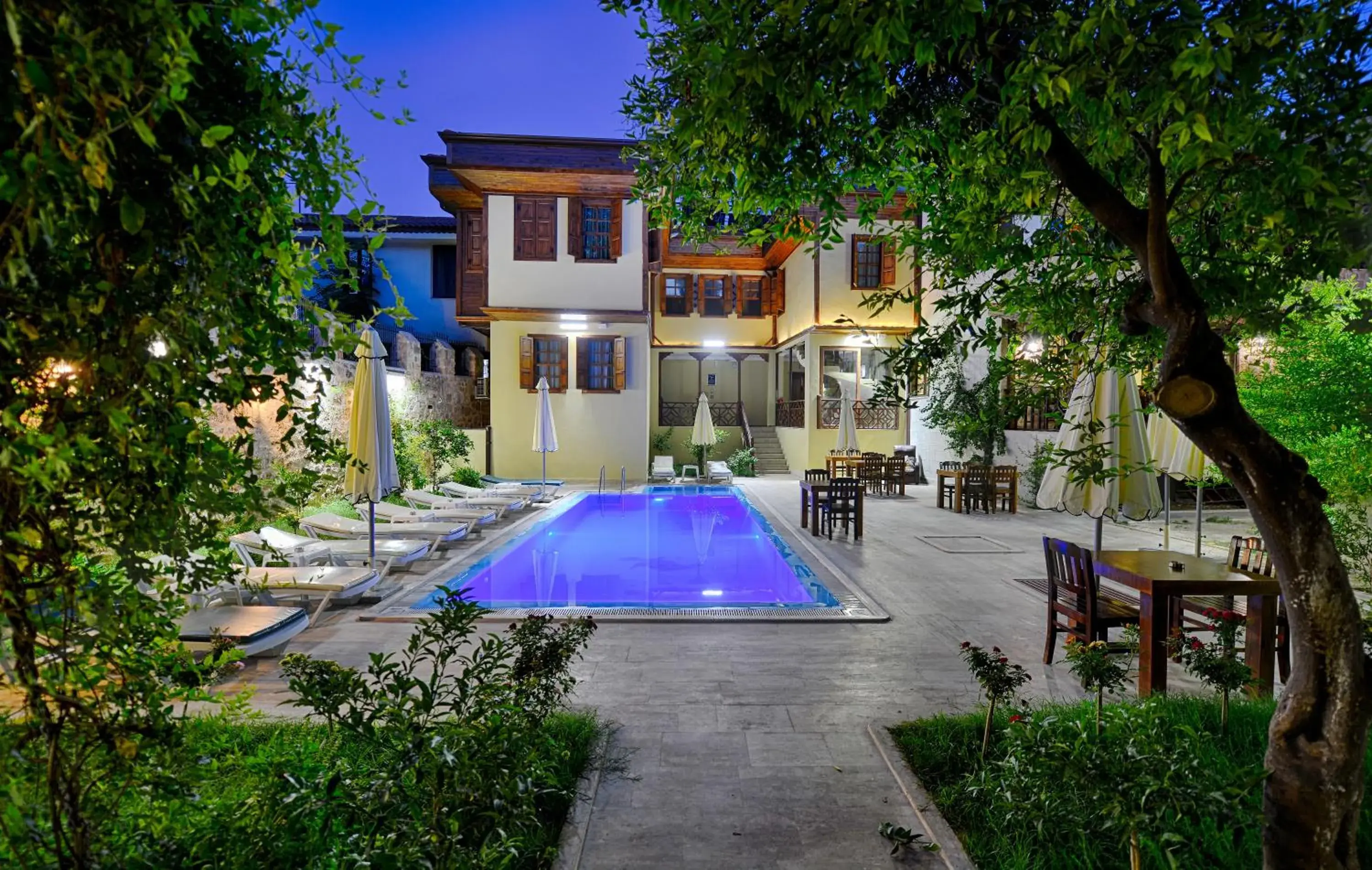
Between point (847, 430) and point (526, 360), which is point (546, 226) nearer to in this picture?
point (526, 360)

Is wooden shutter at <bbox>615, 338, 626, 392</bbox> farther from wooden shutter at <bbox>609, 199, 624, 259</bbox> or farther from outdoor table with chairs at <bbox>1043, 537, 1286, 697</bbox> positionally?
outdoor table with chairs at <bbox>1043, 537, 1286, 697</bbox>

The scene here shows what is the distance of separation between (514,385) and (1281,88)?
1539 centimetres

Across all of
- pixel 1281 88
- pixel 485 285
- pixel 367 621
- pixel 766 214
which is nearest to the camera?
pixel 1281 88

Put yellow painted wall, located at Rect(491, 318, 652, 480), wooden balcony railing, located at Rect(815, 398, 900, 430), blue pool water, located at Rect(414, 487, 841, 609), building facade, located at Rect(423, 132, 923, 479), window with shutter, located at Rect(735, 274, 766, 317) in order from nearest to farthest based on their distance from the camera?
blue pool water, located at Rect(414, 487, 841, 609) < building facade, located at Rect(423, 132, 923, 479) < yellow painted wall, located at Rect(491, 318, 652, 480) < wooden balcony railing, located at Rect(815, 398, 900, 430) < window with shutter, located at Rect(735, 274, 766, 317)

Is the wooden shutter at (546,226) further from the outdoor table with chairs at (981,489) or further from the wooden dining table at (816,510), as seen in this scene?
the outdoor table with chairs at (981,489)

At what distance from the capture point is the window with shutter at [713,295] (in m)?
21.4

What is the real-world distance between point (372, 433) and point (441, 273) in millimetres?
16001

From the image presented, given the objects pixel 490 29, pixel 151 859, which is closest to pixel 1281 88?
pixel 151 859

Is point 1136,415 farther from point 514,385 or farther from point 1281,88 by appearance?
point 514,385

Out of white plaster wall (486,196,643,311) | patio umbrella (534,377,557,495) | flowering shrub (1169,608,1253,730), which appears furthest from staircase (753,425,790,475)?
flowering shrub (1169,608,1253,730)

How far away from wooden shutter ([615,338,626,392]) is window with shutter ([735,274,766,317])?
267 inches

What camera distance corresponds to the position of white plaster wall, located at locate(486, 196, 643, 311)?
51.2 feet

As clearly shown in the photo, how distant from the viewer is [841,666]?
4293 millimetres

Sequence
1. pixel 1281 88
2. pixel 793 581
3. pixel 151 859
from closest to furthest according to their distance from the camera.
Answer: pixel 151 859 < pixel 1281 88 < pixel 793 581
